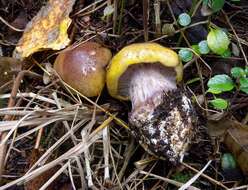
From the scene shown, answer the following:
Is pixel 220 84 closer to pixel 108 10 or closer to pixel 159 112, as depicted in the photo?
pixel 159 112

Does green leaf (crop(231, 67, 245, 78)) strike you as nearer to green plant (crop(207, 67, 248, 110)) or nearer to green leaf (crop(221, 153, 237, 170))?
green plant (crop(207, 67, 248, 110))

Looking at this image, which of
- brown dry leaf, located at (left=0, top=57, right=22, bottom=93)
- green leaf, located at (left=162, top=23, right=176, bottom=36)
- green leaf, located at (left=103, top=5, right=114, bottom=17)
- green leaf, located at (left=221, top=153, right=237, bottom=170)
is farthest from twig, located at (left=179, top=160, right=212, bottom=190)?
brown dry leaf, located at (left=0, top=57, right=22, bottom=93)

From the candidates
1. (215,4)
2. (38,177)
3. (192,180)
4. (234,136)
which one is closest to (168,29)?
(215,4)

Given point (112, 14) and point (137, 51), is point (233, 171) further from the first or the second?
point (112, 14)

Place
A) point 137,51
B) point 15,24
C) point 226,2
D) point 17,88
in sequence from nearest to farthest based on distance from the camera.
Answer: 1. point 137,51
2. point 17,88
3. point 226,2
4. point 15,24

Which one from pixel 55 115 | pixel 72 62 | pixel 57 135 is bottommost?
pixel 57 135

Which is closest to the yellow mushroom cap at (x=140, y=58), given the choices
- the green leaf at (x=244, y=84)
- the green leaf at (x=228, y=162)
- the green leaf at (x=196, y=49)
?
the green leaf at (x=196, y=49)

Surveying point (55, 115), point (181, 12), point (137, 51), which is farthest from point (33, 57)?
point (181, 12)
